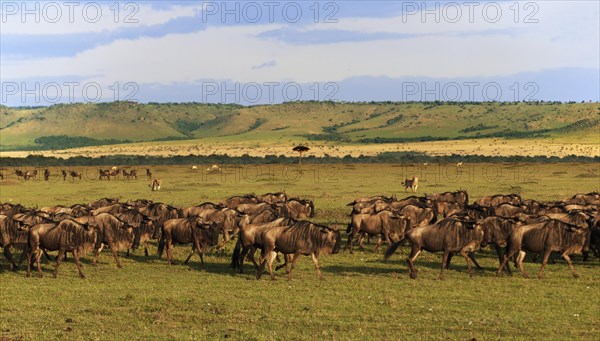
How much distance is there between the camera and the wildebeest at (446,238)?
17.0 m

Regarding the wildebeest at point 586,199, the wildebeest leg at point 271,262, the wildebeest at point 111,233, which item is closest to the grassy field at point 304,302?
the wildebeest leg at point 271,262

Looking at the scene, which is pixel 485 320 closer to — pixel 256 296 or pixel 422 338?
pixel 422 338

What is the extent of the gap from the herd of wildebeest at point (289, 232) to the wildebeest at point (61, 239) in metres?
0.03

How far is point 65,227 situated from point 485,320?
11.4 m

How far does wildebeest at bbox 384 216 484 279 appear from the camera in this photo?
55.7 feet

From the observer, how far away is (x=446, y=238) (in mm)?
16984

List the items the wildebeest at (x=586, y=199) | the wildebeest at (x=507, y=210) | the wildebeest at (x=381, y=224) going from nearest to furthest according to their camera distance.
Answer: the wildebeest at (x=381, y=224) → the wildebeest at (x=507, y=210) → the wildebeest at (x=586, y=199)

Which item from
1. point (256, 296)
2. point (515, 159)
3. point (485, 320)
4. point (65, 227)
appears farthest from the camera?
point (515, 159)

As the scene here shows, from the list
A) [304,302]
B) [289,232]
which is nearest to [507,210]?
[289,232]

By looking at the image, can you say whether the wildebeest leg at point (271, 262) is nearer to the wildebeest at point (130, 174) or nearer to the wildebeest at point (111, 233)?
the wildebeest at point (111, 233)

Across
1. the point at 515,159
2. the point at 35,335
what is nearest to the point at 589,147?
the point at 515,159

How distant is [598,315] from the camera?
1302cm

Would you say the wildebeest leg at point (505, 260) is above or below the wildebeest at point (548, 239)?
below

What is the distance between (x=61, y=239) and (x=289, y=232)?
20.6 feet
